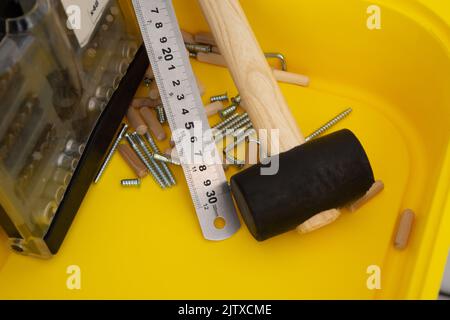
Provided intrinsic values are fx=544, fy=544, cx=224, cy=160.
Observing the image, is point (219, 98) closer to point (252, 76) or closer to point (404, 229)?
point (252, 76)

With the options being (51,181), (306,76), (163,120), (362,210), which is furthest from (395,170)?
(51,181)

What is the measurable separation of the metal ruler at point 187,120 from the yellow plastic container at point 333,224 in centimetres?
4

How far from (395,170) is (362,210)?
10 centimetres

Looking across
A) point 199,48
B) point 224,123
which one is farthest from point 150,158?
point 199,48

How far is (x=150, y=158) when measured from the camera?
2.97 feet

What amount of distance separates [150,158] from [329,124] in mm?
306

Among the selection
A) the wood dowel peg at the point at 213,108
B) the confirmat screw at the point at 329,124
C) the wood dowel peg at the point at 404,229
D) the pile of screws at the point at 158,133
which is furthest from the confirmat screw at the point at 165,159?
the wood dowel peg at the point at 404,229

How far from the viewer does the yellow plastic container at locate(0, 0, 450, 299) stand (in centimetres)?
78

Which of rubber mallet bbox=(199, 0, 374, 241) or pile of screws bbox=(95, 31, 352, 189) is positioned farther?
pile of screws bbox=(95, 31, 352, 189)

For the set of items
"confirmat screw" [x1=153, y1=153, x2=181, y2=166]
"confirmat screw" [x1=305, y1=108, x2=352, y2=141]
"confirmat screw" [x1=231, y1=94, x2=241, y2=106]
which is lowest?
"confirmat screw" [x1=153, y1=153, x2=181, y2=166]

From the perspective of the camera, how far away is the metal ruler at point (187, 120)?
0.83 metres

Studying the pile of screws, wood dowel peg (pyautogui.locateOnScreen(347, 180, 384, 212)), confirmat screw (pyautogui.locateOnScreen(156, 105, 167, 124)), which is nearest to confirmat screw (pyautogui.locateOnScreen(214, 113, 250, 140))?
the pile of screws

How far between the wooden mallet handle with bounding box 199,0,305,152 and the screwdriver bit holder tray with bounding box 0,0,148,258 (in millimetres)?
186

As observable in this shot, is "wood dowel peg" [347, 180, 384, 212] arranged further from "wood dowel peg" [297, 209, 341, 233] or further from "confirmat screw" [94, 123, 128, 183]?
"confirmat screw" [94, 123, 128, 183]
